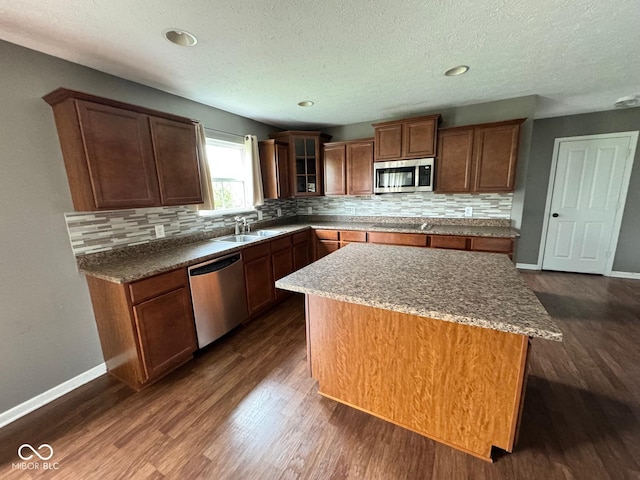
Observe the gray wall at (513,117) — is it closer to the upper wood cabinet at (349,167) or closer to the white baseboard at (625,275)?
the upper wood cabinet at (349,167)

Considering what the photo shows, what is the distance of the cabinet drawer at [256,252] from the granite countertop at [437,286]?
3.65 feet

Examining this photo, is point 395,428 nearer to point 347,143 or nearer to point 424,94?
point 424,94

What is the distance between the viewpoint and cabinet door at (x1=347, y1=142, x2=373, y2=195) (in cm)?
365

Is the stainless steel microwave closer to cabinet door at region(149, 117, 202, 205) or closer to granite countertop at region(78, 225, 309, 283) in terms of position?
granite countertop at region(78, 225, 309, 283)

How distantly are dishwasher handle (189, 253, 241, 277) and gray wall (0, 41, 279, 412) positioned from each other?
2.64 ft

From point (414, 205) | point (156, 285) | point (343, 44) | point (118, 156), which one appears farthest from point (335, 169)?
point (156, 285)

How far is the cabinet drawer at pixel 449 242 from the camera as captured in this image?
3.06 meters

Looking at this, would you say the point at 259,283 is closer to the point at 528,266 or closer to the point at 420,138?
the point at 420,138

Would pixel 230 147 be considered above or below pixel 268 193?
above

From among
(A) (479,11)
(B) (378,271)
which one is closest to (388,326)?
(B) (378,271)

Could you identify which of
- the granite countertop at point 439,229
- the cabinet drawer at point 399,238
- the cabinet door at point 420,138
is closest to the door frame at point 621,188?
the granite countertop at point 439,229

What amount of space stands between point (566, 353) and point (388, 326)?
1.96 m

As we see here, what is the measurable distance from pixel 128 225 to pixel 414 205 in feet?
11.4

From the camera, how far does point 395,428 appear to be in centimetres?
155
